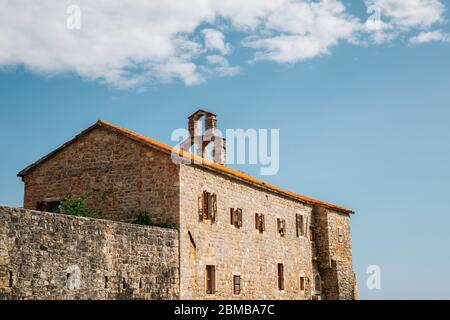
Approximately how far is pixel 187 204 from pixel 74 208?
15.1ft

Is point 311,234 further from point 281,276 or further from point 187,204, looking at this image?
point 187,204

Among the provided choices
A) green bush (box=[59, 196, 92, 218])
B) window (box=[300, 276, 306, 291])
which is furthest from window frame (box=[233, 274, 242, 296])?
window (box=[300, 276, 306, 291])

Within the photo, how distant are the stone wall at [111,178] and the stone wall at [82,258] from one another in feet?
6.80

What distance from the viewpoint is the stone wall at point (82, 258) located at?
17.9m

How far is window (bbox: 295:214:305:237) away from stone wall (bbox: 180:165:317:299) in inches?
12.8

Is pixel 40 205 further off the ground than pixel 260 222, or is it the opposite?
pixel 40 205

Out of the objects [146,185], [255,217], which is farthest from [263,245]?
[146,185]

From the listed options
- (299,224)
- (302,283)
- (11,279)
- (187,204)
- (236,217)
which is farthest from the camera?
(299,224)

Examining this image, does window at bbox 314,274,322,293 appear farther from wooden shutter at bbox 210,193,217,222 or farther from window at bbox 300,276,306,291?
wooden shutter at bbox 210,193,217,222

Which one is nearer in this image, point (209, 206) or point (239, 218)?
point (209, 206)

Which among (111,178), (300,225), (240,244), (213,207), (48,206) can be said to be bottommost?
(240,244)

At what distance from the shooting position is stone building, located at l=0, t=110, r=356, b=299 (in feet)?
84.8

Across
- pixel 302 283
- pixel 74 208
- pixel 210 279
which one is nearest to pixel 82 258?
pixel 74 208

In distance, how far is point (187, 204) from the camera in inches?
1029
